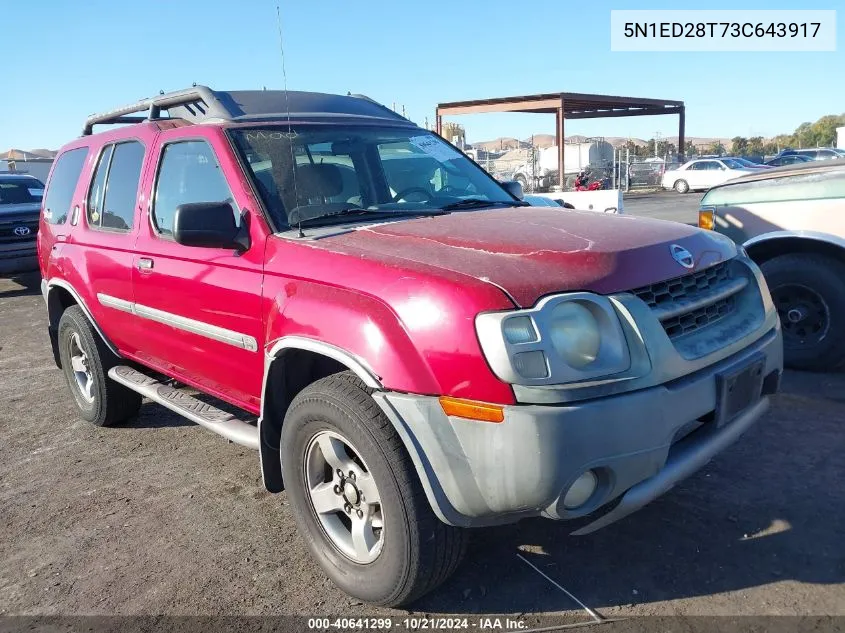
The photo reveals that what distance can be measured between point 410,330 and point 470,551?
1240 mm

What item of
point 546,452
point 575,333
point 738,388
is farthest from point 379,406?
point 738,388

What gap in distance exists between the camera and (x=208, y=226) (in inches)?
119

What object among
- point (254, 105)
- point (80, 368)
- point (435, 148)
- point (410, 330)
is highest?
point (254, 105)

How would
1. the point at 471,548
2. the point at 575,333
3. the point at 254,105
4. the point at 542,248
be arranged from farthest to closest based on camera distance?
the point at 254,105 < the point at 471,548 < the point at 542,248 < the point at 575,333

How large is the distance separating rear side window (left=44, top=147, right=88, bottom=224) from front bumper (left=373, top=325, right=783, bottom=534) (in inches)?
144

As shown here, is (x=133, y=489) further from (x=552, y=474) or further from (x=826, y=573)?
(x=826, y=573)

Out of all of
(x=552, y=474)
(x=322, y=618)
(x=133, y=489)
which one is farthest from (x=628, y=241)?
(x=133, y=489)

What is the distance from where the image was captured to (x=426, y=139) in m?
4.34

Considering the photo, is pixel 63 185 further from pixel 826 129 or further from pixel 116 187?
pixel 826 129

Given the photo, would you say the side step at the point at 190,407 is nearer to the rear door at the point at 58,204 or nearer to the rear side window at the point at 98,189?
the rear side window at the point at 98,189

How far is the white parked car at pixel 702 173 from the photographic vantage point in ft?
90.6

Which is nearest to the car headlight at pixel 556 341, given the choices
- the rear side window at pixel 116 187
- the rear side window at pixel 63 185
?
the rear side window at pixel 116 187

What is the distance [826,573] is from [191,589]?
259cm

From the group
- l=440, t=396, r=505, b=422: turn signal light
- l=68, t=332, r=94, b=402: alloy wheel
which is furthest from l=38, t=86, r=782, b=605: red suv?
l=68, t=332, r=94, b=402: alloy wheel
